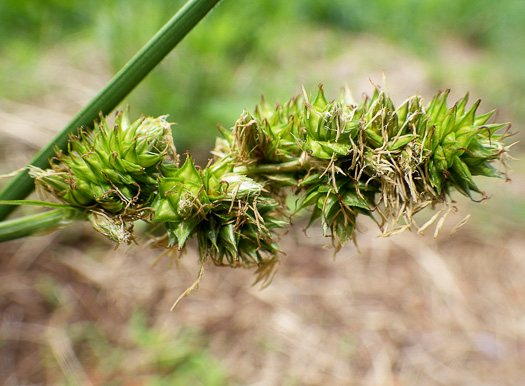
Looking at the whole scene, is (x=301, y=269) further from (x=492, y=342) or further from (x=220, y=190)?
(x=220, y=190)

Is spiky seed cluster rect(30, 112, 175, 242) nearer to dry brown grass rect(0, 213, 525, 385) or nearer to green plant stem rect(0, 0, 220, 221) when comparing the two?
green plant stem rect(0, 0, 220, 221)

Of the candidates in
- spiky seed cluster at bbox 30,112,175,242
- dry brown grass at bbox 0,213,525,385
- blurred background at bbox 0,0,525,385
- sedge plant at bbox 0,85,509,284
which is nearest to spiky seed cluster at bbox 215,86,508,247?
sedge plant at bbox 0,85,509,284

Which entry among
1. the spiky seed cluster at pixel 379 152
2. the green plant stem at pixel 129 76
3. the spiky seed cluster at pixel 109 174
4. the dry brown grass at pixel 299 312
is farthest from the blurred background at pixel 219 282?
the green plant stem at pixel 129 76

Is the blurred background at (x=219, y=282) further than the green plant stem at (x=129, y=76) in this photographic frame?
Yes

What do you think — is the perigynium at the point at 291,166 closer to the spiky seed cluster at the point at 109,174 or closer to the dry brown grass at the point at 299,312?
the spiky seed cluster at the point at 109,174

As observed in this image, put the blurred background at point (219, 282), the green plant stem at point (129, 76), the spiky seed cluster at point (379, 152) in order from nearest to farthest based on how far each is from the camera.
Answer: the green plant stem at point (129, 76) → the spiky seed cluster at point (379, 152) → the blurred background at point (219, 282)

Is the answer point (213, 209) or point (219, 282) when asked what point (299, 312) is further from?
point (213, 209)

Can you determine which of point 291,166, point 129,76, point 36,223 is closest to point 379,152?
point 291,166

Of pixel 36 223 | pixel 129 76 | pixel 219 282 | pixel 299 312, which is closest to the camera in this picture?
pixel 129 76
